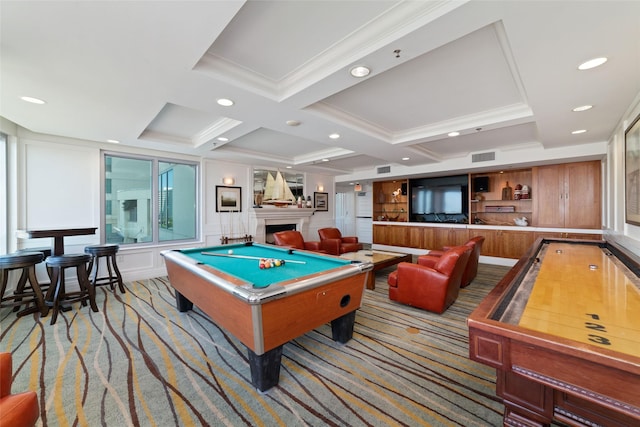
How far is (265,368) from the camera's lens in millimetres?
1896

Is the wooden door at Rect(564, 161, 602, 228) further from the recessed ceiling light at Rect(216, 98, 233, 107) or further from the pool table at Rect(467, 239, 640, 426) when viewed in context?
the recessed ceiling light at Rect(216, 98, 233, 107)

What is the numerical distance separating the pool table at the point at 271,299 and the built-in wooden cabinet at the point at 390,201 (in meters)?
6.03

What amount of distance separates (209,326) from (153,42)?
2698 mm

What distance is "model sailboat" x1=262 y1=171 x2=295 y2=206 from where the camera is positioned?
6285mm

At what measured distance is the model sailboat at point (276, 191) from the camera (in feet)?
20.6

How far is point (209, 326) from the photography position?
2.92m

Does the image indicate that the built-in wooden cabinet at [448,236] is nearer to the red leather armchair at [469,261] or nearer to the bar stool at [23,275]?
the red leather armchair at [469,261]

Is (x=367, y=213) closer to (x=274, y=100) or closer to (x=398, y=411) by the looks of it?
(x=274, y=100)

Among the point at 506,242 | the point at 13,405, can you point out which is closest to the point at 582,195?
the point at 506,242

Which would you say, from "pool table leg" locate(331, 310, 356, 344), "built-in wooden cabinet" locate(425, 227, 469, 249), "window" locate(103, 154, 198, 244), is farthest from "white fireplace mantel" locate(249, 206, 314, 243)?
"pool table leg" locate(331, 310, 356, 344)

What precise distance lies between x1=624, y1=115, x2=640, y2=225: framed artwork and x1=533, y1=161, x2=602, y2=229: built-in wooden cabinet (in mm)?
3120

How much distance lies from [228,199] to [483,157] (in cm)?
581

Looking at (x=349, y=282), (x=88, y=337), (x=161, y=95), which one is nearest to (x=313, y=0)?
(x=161, y=95)

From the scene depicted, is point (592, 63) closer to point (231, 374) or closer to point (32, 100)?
point (231, 374)
